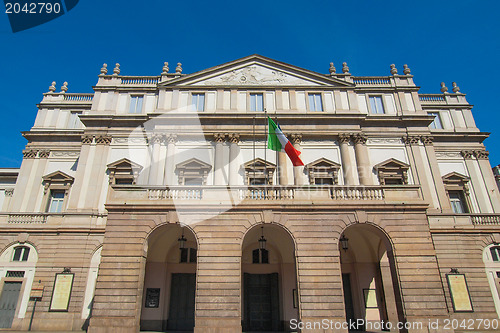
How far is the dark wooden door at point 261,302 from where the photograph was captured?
755 inches

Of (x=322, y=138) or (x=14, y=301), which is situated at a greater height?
(x=322, y=138)

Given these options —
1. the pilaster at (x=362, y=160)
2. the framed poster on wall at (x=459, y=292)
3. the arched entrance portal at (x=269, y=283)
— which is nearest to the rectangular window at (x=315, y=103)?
the pilaster at (x=362, y=160)

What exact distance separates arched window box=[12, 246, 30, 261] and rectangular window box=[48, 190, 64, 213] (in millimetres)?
3657

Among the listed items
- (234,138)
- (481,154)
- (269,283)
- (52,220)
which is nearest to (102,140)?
(52,220)

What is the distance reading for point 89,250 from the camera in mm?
21281

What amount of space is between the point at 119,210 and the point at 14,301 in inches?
435

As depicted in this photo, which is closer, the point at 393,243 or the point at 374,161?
the point at 393,243

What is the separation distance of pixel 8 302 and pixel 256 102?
828 inches

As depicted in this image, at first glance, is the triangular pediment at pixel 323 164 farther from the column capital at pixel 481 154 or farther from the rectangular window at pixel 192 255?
the column capital at pixel 481 154

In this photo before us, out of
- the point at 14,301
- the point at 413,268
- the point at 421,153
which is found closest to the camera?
the point at 413,268

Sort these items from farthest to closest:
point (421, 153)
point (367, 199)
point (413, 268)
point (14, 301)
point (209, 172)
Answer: point (421, 153), point (209, 172), point (14, 301), point (367, 199), point (413, 268)

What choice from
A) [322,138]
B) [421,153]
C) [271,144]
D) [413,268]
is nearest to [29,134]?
[271,144]

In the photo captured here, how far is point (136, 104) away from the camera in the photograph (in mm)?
26688

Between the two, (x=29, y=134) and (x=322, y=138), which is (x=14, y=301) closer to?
(x=29, y=134)
